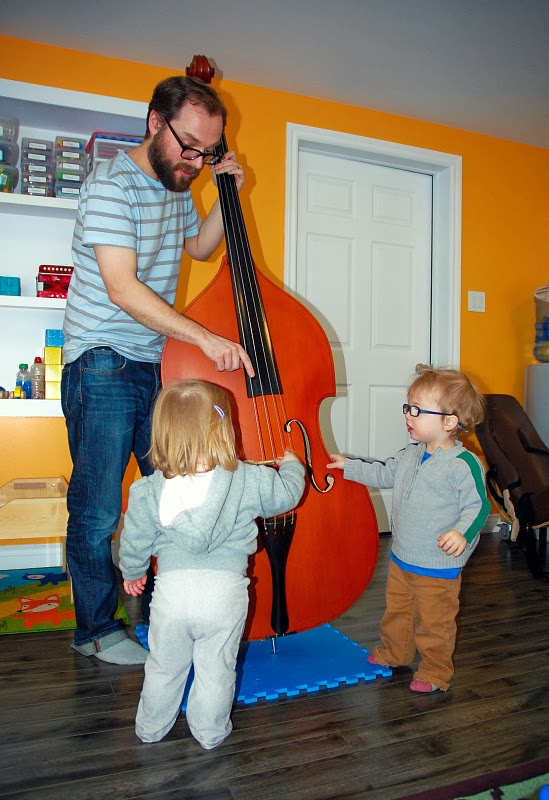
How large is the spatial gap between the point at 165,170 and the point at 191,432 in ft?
2.49

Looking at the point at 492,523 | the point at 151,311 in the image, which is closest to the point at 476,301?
the point at 492,523

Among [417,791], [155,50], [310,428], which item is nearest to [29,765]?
[417,791]

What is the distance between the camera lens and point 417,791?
1199 mm

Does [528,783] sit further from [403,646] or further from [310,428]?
[310,428]

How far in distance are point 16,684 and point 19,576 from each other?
3.59 feet

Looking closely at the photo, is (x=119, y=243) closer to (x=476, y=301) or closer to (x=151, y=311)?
(x=151, y=311)

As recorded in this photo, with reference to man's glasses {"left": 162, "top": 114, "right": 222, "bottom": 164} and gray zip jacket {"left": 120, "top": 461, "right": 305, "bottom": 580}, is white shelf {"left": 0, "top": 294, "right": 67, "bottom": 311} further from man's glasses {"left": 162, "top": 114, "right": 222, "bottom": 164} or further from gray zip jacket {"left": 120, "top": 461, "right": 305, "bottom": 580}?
gray zip jacket {"left": 120, "top": 461, "right": 305, "bottom": 580}

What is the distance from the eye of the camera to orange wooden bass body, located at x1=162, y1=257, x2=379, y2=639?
1.52 m

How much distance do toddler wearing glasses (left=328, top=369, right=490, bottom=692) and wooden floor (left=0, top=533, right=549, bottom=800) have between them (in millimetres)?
118

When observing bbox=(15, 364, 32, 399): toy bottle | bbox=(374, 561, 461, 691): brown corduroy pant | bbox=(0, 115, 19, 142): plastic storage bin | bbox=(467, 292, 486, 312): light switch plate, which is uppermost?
bbox=(0, 115, 19, 142): plastic storage bin

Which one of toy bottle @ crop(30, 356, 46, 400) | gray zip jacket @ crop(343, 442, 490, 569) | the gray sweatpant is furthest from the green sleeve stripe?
toy bottle @ crop(30, 356, 46, 400)

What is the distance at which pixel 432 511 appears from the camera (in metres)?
1.63

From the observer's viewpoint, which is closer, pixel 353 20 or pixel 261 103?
pixel 353 20

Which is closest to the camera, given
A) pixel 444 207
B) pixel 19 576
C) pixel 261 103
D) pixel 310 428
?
pixel 310 428
